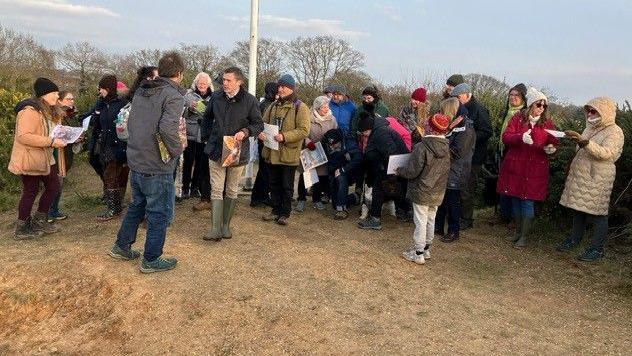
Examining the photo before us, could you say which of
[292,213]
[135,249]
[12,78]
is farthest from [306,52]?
[135,249]

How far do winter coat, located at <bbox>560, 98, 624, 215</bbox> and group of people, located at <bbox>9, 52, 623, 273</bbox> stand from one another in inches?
→ 0.5

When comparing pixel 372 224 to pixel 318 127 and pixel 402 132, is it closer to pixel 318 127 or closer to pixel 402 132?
pixel 402 132

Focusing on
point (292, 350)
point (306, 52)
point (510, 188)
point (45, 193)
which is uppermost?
point (306, 52)

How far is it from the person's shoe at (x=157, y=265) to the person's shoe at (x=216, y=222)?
0.81 meters

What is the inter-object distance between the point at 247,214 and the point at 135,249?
184 cm

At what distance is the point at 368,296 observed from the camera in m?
4.69

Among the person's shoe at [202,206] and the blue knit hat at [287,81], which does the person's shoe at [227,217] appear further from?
the blue knit hat at [287,81]

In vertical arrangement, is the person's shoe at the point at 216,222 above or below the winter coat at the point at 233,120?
below

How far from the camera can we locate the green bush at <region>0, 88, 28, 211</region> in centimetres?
838

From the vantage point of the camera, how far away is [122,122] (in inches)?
226

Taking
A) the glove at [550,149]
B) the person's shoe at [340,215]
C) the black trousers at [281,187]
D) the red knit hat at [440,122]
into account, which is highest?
the red knit hat at [440,122]

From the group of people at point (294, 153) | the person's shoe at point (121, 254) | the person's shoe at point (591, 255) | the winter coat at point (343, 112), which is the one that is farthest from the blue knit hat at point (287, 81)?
the person's shoe at point (591, 255)

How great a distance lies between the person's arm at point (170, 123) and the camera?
15.0 feet

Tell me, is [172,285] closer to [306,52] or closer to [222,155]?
[222,155]
